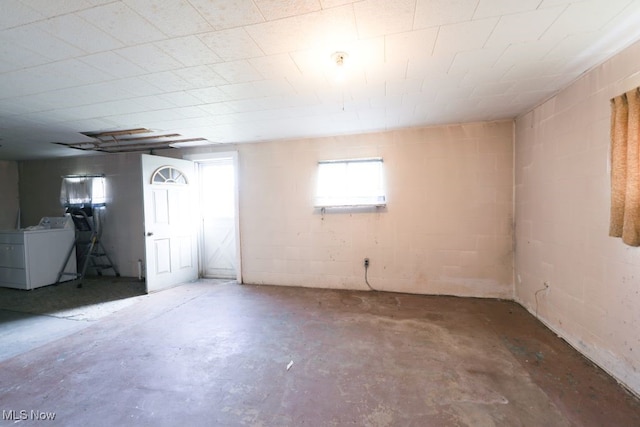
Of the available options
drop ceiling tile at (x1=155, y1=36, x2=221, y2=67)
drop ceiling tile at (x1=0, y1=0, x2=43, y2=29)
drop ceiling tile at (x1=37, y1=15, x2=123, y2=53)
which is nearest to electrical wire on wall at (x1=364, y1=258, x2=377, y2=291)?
drop ceiling tile at (x1=155, y1=36, x2=221, y2=67)

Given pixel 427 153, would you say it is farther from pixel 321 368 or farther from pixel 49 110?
pixel 49 110

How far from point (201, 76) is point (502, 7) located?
2.08 m

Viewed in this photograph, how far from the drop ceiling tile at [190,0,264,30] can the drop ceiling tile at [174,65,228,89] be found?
0.56 m

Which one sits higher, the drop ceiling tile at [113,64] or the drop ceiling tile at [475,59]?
the drop ceiling tile at [113,64]

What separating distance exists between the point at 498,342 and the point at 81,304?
512 cm

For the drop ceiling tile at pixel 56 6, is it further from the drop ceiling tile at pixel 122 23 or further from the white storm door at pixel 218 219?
the white storm door at pixel 218 219

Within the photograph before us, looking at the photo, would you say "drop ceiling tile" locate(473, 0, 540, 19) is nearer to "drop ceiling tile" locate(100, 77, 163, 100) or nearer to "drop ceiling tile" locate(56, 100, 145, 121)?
"drop ceiling tile" locate(100, 77, 163, 100)

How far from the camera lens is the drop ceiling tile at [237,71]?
1923mm

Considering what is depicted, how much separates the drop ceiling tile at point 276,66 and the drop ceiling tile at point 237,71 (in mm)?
53

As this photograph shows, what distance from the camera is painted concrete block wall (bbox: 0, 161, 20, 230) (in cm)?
548

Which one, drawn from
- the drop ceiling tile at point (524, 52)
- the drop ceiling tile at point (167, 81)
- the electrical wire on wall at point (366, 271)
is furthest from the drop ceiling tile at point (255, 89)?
the electrical wire on wall at point (366, 271)

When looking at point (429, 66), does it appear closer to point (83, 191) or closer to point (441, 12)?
point (441, 12)

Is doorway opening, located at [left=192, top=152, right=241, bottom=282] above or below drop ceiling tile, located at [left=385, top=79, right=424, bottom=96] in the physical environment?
below

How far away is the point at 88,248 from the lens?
492 cm
